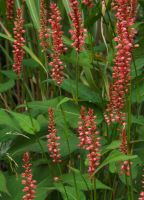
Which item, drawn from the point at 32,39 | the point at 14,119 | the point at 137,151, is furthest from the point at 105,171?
the point at 32,39

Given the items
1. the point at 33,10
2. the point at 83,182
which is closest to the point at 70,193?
the point at 83,182

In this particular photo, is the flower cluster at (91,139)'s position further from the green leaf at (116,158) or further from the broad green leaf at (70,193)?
the broad green leaf at (70,193)

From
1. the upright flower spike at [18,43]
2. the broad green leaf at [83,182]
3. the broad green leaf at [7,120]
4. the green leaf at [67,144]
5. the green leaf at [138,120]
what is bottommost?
the broad green leaf at [83,182]

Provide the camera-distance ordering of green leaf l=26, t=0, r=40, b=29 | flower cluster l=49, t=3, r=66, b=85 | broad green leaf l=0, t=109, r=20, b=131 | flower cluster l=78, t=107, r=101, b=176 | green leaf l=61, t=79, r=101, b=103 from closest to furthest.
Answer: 1. flower cluster l=78, t=107, r=101, b=176
2. flower cluster l=49, t=3, r=66, b=85
3. broad green leaf l=0, t=109, r=20, b=131
4. green leaf l=61, t=79, r=101, b=103
5. green leaf l=26, t=0, r=40, b=29

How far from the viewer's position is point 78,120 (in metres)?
2.16

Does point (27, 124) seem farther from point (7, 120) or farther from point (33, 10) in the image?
point (33, 10)

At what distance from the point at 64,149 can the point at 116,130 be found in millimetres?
214

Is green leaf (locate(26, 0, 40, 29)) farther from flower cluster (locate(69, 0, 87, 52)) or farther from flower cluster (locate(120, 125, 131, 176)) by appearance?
flower cluster (locate(120, 125, 131, 176))

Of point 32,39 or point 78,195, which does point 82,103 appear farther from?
point 32,39

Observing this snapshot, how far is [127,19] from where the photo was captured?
1.59 metres

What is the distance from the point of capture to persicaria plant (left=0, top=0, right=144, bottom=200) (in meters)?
1.64

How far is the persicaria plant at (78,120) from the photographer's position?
64.7 inches

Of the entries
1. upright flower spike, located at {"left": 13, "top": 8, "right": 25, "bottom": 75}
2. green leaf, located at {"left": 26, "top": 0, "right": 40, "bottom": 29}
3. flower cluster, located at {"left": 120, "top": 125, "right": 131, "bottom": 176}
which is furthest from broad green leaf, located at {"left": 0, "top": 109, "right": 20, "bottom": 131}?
green leaf, located at {"left": 26, "top": 0, "right": 40, "bottom": 29}

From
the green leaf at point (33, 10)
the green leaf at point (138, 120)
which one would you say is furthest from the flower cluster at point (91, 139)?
the green leaf at point (33, 10)
